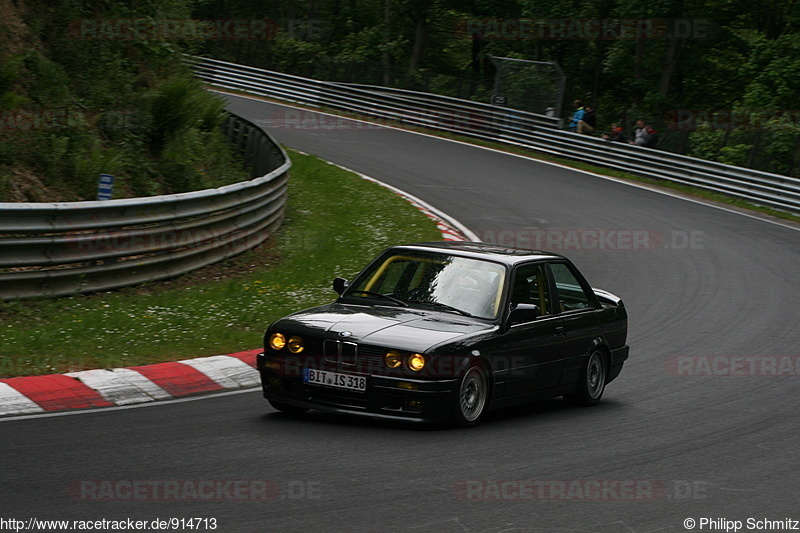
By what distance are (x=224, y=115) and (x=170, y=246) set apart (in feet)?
29.8

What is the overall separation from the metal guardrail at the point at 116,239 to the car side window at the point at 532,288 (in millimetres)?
5608

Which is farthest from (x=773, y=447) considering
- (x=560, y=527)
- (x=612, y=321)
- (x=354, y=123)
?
(x=354, y=123)

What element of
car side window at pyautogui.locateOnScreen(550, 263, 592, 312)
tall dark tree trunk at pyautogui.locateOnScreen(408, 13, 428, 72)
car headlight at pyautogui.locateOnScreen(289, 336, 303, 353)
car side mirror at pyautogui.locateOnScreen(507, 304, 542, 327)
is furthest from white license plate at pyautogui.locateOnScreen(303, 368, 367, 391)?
tall dark tree trunk at pyautogui.locateOnScreen(408, 13, 428, 72)

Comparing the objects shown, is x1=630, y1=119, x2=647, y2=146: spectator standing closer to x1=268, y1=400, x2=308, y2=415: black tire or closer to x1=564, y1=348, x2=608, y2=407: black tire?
x1=564, y1=348, x2=608, y2=407: black tire

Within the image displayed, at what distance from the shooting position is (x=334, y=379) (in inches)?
300

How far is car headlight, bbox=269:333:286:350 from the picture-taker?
7887mm

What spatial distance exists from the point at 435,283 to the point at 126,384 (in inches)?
107

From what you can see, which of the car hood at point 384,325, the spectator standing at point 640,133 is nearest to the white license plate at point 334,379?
the car hood at point 384,325

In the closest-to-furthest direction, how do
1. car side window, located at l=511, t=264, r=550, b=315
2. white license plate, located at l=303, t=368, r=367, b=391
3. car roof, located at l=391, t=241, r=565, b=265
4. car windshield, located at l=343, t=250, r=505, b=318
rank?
white license plate, located at l=303, t=368, r=367, b=391
car windshield, located at l=343, t=250, r=505, b=318
car side window, located at l=511, t=264, r=550, b=315
car roof, located at l=391, t=241, r=565, b=265

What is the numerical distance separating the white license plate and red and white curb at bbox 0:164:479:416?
150 centimetres

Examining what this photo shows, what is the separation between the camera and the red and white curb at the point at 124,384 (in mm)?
7983

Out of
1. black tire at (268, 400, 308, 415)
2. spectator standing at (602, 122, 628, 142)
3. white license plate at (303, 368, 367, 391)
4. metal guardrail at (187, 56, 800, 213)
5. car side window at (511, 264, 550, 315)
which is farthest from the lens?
spectator standing at (602, 122, 628, 142)

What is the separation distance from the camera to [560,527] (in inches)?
221

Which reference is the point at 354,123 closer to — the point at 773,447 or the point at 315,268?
the point at 315,268
